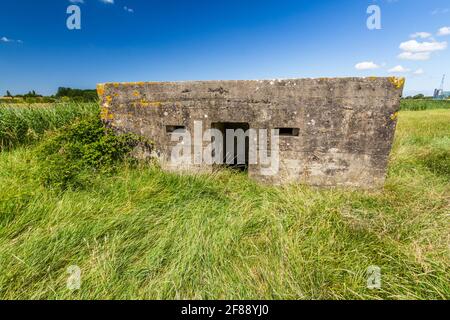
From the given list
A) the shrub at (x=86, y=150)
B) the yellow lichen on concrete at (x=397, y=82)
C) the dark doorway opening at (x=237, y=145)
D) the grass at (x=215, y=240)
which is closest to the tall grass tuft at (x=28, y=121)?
the shrub at (x=86, y=150)

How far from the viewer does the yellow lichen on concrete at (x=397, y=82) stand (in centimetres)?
307

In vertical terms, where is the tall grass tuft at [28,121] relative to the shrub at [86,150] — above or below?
above

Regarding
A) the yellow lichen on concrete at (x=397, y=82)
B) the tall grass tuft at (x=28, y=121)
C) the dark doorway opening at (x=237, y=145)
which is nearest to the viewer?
the yellow lichen on concrete at (x=397, y=82)

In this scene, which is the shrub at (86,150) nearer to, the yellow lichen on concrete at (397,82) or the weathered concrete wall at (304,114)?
the weathered concrete wall at (304,114)

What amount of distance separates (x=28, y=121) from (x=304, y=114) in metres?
6.64

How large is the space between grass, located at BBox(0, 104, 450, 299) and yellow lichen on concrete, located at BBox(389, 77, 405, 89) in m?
1.66

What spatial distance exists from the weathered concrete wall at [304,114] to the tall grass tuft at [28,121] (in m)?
2.54

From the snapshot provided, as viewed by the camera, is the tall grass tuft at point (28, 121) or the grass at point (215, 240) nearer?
the grass at point (215, 240)

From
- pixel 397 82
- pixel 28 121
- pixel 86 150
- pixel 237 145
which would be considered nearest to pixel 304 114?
pixel 397 82

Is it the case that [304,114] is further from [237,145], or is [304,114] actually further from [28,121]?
[28,121]

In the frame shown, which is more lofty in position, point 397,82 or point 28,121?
point 397,82

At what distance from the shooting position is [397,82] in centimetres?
309

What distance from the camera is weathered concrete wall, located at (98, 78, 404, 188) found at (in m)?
3.25
